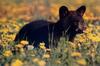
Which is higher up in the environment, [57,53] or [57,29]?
[57,29]

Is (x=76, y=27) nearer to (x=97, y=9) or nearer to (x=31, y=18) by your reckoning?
(x=31, y=18)

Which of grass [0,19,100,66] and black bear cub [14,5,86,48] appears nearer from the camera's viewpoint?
grass [0,19,100,66]

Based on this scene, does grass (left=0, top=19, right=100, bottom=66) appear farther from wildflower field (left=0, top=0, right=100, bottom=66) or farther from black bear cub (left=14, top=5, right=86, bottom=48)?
black bear cub (left=14, top=5, right=86, bottom=48)

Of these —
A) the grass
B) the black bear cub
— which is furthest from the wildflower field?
the black bear cub

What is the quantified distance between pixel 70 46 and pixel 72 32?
101cm

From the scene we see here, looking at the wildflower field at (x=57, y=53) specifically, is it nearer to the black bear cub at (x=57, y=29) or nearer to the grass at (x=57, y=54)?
the grass at (x=57, y=54)

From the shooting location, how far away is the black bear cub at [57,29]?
1193 centimetres

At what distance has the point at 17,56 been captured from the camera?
1047cm

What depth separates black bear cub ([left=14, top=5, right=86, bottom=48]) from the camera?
11.9 meters

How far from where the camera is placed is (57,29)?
40.7ft

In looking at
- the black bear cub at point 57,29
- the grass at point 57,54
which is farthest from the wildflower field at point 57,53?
the black bear cub at point 57,29

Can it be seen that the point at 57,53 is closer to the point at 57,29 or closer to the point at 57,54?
the point at 57,54

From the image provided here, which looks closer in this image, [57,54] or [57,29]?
[57,54]

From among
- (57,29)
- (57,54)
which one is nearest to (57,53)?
(57,54)
